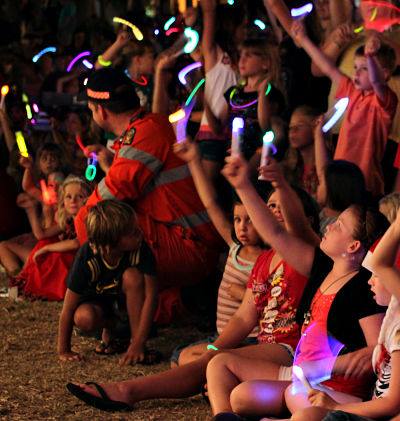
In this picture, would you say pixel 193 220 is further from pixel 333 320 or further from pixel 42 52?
pixel 42 52

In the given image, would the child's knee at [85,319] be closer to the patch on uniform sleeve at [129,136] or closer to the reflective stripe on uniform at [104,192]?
the reflective stripe on uniform at [104,192]

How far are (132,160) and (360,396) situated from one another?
2.15 m

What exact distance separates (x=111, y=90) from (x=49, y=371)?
1563 millimetres

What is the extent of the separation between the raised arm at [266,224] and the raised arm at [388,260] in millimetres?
781

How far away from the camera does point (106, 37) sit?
9953mm

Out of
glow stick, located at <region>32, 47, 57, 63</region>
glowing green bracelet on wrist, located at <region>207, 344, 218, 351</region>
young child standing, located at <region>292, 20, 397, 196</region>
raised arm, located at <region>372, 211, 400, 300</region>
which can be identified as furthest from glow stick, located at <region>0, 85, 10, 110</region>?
raised arm, located at <region>372, 211, 400, 300</region>

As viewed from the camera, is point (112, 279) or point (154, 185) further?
point (154, 185)

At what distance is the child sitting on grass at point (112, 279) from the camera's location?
16.0 ft

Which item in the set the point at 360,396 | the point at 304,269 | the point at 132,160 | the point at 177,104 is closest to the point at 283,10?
the point at 177,104

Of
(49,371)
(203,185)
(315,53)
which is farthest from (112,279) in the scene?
(315,53)

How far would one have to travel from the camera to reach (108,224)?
4844mm

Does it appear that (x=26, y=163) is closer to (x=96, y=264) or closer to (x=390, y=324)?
(x=96, y=264)

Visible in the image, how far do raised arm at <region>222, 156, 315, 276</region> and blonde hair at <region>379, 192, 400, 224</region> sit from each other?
1.08 feet

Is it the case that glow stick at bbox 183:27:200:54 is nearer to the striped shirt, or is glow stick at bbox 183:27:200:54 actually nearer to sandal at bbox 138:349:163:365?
the striped shirt
